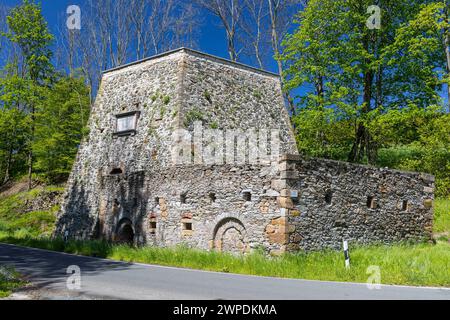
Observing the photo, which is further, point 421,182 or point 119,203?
point 119,203

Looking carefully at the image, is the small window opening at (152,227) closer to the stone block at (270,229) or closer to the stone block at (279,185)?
Result: the stone block at (270,229)

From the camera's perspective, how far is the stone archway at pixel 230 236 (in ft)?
47.1

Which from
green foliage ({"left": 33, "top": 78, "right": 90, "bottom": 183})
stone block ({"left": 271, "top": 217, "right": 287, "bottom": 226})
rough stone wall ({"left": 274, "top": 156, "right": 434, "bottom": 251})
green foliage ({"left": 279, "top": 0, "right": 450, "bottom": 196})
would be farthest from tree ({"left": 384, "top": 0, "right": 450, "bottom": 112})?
green foliage ({"left": 33, "top": 78, "right": 90, "bottom": 183})

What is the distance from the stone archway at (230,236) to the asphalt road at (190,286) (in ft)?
9.15

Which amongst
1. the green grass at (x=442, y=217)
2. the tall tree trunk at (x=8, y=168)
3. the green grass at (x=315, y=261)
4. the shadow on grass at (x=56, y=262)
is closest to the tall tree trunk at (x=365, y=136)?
the green grass at (x=442, y=217)

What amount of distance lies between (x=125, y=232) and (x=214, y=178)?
6312 millimetres

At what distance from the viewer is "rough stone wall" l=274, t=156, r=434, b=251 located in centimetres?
1365

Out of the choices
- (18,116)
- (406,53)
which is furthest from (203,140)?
(18,116)

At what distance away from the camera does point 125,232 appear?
64.0ft

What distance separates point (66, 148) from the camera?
31219 mm

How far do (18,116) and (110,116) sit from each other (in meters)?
14.1

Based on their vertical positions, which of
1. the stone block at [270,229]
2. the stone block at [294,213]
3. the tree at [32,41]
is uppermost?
the tree at [32,41]
